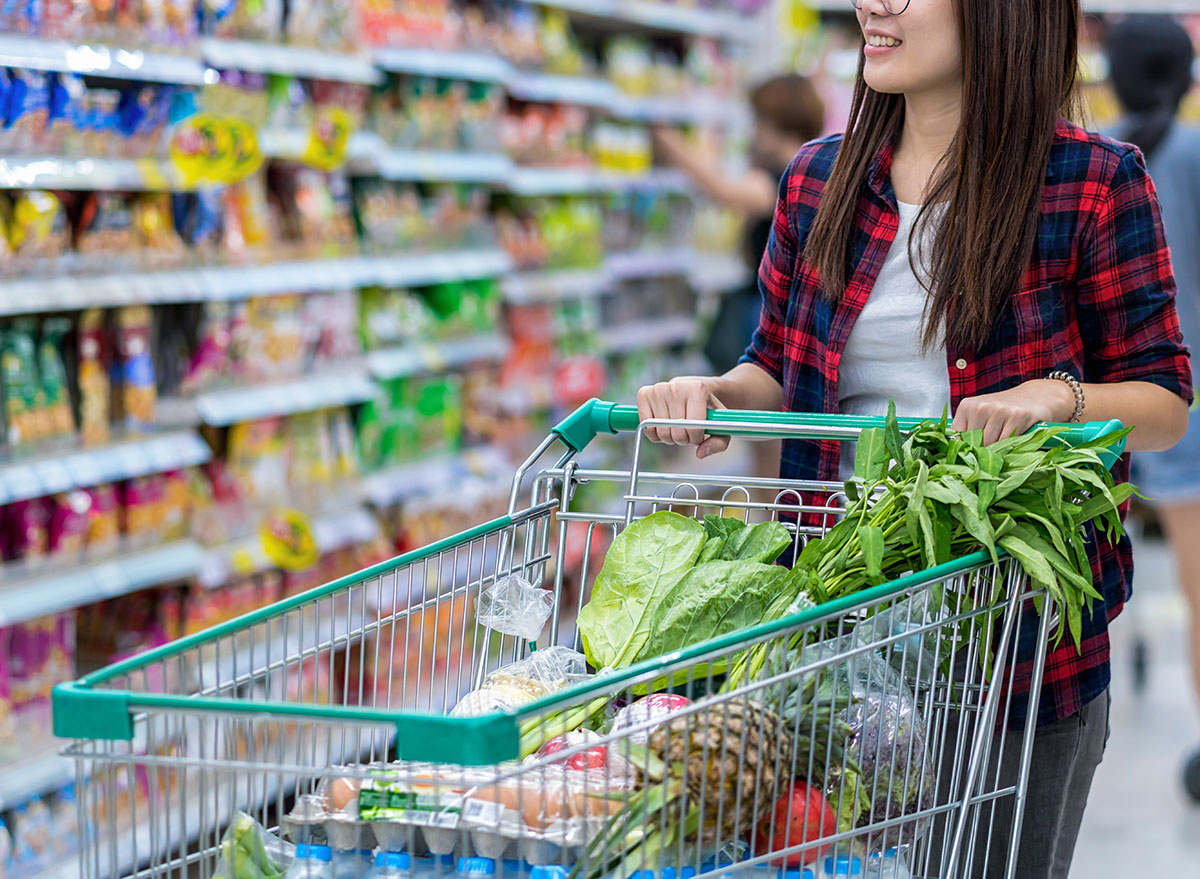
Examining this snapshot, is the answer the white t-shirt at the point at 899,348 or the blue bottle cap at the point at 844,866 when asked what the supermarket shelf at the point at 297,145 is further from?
the blue bottle cap at the point at 844,866

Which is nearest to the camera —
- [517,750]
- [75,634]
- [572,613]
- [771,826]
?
[517,750]

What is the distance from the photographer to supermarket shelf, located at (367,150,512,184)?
404 centimetres

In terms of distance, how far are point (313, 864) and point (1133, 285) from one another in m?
1.10

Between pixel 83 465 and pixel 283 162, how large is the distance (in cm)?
120

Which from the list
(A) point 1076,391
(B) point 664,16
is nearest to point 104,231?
(A) point 1076,391

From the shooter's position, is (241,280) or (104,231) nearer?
(104,231)

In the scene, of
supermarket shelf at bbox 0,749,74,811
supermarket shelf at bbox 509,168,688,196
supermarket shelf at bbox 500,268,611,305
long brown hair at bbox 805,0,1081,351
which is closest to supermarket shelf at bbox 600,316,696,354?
supermarket shelf at bbox 500,268,611,305

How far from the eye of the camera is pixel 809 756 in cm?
128

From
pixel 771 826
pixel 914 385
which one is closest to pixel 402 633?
pixel 914 385

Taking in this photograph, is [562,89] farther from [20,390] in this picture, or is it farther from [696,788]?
[696,788]

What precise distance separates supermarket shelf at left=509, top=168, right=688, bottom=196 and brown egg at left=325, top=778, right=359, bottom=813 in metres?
3.57

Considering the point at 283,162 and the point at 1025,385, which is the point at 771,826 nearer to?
the point at 1025,385

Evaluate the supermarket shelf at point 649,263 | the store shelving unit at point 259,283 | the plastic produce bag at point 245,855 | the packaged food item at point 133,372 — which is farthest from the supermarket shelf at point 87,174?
the supermarket shelf at point 649,263

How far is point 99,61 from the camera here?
2855 millimetres
